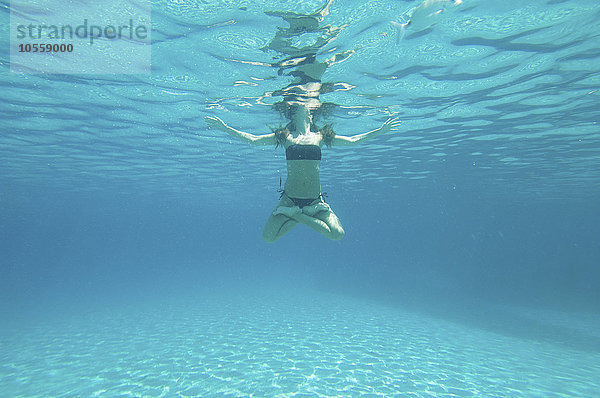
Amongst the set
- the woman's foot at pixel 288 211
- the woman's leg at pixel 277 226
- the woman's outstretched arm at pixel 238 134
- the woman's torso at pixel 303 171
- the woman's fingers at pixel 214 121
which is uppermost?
the woman's fingers at pixel 214 121

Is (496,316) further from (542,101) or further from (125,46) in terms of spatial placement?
(125,46)

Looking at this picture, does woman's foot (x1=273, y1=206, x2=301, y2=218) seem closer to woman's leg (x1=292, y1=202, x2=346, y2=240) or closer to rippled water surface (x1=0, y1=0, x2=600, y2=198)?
woman's leg (x1=292, y1=202, x2=346, y2=240)

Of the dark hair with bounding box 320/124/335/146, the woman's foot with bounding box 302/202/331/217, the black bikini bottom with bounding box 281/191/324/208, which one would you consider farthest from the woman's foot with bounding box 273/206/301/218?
the dark hair with bounding box 320/124/335/146

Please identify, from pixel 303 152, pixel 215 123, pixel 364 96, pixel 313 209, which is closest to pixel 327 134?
pixel 303 152

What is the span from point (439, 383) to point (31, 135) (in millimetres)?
25044

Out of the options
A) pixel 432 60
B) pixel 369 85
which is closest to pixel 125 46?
pixel 369 85

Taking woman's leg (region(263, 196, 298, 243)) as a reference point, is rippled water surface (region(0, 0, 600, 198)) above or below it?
above

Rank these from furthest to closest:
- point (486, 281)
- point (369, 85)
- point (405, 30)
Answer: point (486, 281), point (369, 85), point (405, 30)

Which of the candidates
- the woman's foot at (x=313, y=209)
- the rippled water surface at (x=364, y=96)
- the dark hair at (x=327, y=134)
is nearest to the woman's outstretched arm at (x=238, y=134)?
the dark hair at (x=327, y=134)

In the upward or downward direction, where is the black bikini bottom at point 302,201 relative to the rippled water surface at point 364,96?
downward

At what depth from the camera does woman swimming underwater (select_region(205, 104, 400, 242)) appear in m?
6.03

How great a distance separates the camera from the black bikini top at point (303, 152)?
6449 mm

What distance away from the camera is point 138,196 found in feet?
153

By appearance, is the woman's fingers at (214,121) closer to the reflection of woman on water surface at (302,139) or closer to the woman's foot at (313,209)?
the reflection of woman on water surface at (302,139)
